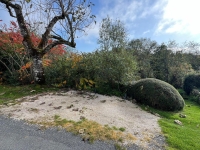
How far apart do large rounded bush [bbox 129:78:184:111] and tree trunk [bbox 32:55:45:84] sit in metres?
4.93

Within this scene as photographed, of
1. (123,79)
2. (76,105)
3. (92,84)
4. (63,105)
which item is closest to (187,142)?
(76,105)

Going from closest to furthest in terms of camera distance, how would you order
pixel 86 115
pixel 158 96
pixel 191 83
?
pixel 86 115 < pixel 158 96 < pixel 191 83

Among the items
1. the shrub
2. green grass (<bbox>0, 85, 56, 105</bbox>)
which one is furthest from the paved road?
the shrub

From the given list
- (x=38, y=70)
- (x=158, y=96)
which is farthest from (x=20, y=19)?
(x=158, y=96)

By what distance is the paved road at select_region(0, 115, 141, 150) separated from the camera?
8.98 feet

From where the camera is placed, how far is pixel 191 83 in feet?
42.9

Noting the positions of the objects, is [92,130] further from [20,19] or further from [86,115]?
[20,19]

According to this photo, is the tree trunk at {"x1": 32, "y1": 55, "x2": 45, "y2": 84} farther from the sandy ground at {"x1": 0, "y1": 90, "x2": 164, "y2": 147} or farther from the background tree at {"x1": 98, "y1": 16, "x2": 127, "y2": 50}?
the background tree at {"x1": 98, "y1": 16, "x2": 127, "y2": 50}

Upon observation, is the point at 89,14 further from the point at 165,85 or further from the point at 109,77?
→ the point at 165,85

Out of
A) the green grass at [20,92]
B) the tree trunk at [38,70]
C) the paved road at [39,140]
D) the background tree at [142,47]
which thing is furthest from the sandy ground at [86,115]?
the background tree at [142,47]

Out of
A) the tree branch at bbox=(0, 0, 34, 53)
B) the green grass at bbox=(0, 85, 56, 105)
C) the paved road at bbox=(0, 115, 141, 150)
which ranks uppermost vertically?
the tree branch at bbox=(0, 0, 34, 53)

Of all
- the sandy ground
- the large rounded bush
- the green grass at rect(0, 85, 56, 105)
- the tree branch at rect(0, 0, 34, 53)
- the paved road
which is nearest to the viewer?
the paved road

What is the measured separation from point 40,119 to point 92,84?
162 inches

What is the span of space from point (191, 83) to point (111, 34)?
9211 mm
